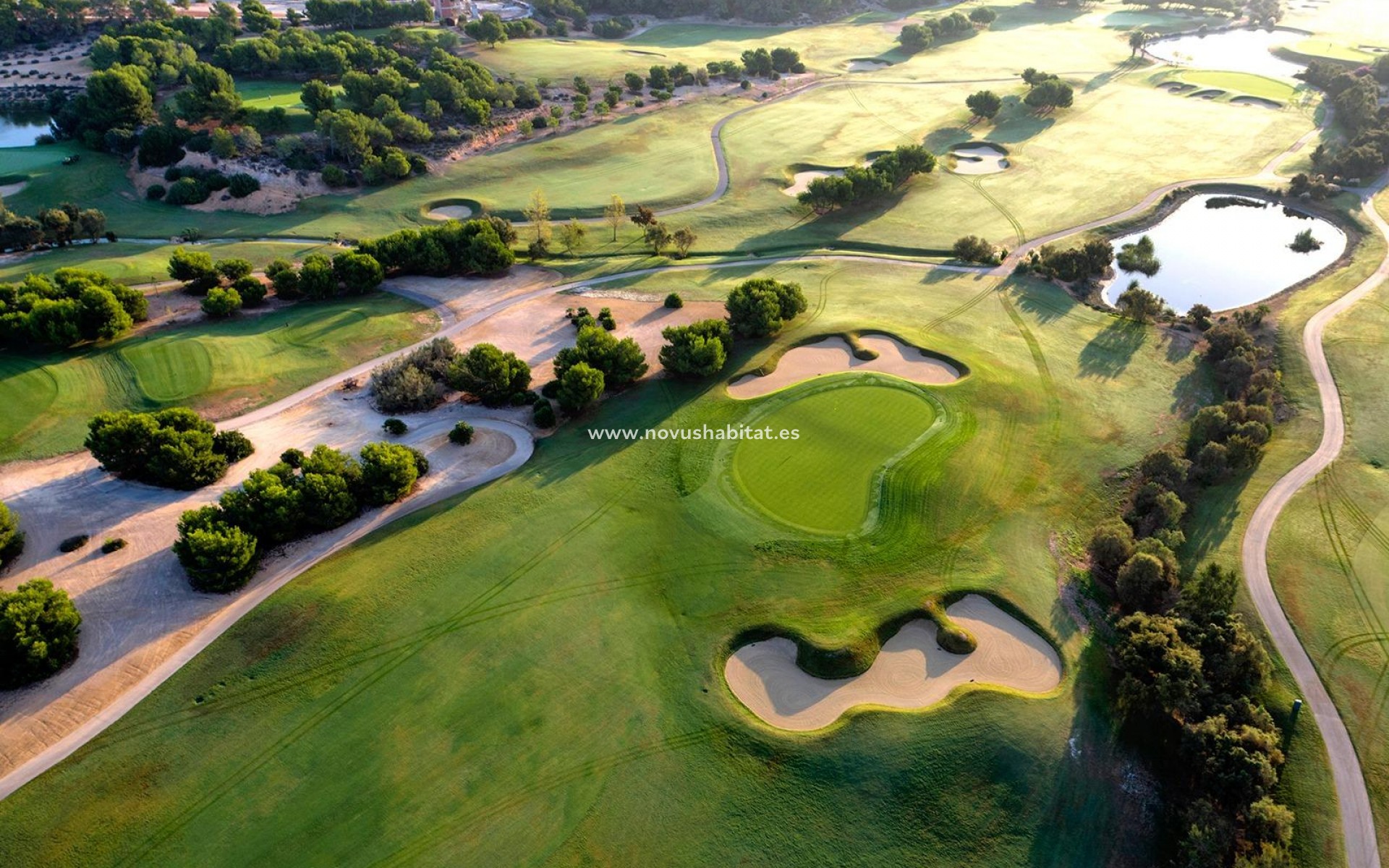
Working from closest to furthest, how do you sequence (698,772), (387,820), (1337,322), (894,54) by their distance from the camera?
(387,820)
(698,772)
(1337,322)
(894,54)

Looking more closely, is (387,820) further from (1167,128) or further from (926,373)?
(1167,128)

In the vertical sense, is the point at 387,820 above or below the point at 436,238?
below

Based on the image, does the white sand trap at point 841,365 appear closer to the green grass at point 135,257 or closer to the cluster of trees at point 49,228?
the green grass at point 135,257

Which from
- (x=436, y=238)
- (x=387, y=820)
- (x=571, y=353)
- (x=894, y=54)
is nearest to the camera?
(x=387, y=820)

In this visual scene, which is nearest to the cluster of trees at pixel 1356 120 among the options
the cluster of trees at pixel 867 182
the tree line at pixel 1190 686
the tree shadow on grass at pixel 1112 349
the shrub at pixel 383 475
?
the cluster of trees at pixel 867 182

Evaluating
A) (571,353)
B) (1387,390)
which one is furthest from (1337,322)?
(571,353)

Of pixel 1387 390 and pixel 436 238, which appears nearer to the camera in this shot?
pixel 1387 390
